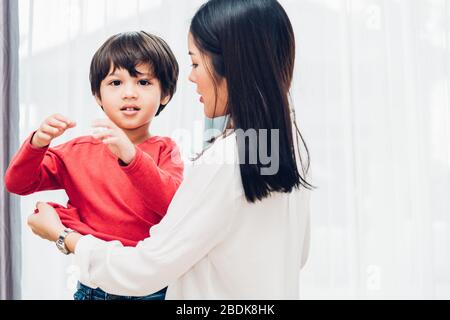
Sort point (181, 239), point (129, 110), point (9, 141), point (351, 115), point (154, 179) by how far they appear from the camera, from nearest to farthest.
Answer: point (181, 239)
point (154, 179)
point (129, 110)
point (9, 141)
point (351, 115)

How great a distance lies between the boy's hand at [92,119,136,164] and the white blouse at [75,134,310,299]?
12 cm

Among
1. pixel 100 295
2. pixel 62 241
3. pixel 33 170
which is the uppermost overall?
pixel 33 170

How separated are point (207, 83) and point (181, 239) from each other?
0.82 feet

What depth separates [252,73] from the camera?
0.79 m

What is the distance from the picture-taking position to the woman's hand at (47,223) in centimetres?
88

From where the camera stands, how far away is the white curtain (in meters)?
1.70

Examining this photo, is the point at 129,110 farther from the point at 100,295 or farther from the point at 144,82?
the point at 100,295

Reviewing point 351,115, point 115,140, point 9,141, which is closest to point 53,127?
point 115,140

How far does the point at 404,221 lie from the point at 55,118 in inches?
49.9

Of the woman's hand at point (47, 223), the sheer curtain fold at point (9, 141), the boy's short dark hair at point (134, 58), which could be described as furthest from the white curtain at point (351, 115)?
the woman's hand at point (47, 223)

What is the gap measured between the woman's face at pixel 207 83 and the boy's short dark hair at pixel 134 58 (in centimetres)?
18

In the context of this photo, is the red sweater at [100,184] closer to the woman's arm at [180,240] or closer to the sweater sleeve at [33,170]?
the sweater sleeve at [33,170]
